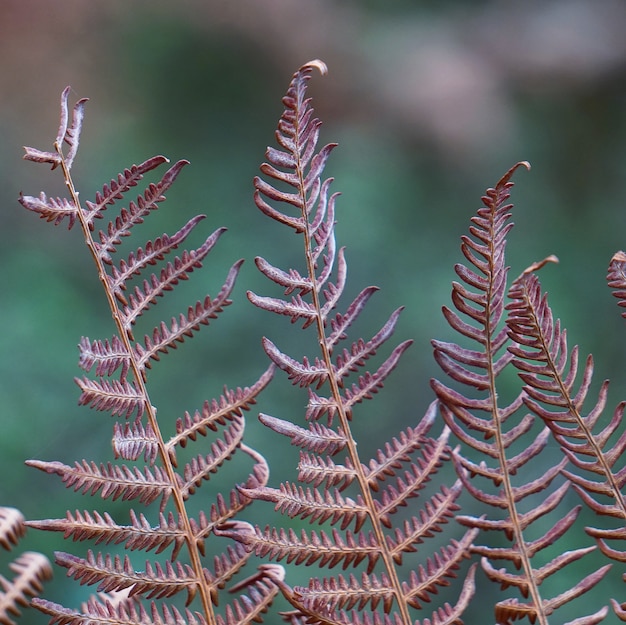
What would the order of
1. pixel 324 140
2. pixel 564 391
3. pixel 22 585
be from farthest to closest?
pixel 324 140 → pixel 22 585 → pixel 564 391

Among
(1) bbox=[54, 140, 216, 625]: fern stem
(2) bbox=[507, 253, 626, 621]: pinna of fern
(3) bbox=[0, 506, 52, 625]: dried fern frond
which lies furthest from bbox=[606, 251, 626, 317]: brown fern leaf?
(3) bbox=[0, 506, 52, 625]: dried fern frond

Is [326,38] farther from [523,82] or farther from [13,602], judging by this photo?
[13,602]

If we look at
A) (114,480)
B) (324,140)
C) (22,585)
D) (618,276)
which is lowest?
(22,585)

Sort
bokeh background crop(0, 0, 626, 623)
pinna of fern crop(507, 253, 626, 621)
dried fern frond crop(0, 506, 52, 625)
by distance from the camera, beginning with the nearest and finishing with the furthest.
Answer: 1. pinna of fern crop(507, 253, 626, 621)
2. dried fern frond crop(0, 506, 52, 625)
3. bokeh background crop(0, 0, 626, 623)

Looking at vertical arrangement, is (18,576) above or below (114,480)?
below

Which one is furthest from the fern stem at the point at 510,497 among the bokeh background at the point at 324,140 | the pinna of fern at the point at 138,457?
the bokeh background at the point at 324,140

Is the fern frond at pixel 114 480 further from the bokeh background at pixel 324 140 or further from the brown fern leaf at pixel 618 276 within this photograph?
the bokeh background at pixel 324 140

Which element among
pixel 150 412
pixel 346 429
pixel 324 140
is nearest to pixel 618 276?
pixel 346 429

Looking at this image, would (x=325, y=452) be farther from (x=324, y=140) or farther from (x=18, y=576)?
(x=324, y=140)

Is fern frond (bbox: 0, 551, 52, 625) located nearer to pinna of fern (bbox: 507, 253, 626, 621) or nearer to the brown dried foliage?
the brown dried foliage
